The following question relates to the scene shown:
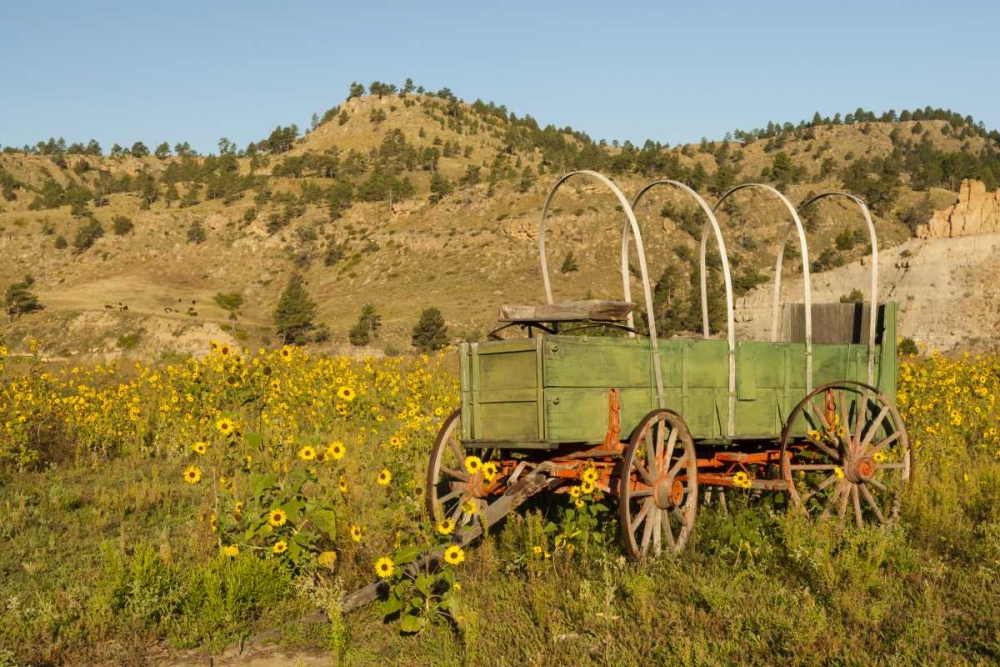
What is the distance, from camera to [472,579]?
545cm

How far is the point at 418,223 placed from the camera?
81.8 m

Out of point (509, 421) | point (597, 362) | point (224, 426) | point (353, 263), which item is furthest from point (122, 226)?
point (597, 362)

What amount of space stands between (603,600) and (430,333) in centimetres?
4517

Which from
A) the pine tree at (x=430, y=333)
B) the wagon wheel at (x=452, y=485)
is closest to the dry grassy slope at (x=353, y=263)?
the pine tree at (x=430, y=333)

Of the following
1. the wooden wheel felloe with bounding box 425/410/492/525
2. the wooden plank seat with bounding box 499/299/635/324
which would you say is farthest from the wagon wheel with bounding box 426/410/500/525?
the wooden plank seat with bounding box 499/299/635/324

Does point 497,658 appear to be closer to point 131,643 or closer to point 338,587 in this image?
point 338,587

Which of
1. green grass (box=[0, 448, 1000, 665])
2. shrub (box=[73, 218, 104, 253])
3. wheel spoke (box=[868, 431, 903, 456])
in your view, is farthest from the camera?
shrub (box=[73, 218, 104, 253])

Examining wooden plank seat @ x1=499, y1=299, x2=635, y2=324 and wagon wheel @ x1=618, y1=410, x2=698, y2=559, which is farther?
wooden plank seat @ x1=499, y1=299, x2=635, y2=324

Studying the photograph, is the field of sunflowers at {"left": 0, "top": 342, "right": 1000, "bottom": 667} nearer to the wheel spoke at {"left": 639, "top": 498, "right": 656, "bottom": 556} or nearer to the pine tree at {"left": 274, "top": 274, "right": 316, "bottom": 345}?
the wheel spoke at {"left": 639, "top": 498, "right": 656, "bottom": 556}

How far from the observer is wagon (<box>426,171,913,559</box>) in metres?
5.62

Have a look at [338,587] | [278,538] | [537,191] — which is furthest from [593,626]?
[537,191]

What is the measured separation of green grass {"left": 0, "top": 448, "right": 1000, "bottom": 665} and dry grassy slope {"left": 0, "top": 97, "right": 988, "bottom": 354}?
46106 mm

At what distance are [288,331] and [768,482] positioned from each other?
53.9 metres

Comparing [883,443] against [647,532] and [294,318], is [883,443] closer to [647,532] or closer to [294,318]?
[647,532]
